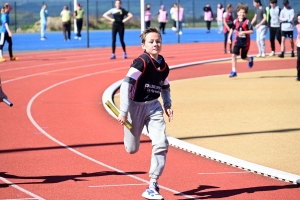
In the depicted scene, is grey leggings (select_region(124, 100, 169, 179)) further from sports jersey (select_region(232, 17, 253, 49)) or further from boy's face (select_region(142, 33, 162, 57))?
sports jersey (select_region(232, 17, 253, 49))

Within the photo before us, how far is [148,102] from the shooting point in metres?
7.26

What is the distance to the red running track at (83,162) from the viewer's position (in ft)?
24.3

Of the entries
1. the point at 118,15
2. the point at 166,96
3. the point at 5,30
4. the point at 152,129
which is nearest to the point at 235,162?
the point at 166,96

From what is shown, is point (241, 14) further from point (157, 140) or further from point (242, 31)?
point (157, 140)

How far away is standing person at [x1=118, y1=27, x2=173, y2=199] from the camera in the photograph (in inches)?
278

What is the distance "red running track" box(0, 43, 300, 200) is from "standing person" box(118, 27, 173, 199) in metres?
0.41

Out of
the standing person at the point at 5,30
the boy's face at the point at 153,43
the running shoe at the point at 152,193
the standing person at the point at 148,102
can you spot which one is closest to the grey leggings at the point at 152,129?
the standing person at the point at 148,102

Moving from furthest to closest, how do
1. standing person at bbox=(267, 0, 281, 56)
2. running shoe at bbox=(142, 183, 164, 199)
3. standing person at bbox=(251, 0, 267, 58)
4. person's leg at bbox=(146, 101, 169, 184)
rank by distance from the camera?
standing person at bbox=(267, 0, 281, 56) → standing person at bbox=(251, 0, 267, 58) → person's leg at bbox=(146, 101, 169, 184) → running shoe at bbox=(142, 183, 164, 199)

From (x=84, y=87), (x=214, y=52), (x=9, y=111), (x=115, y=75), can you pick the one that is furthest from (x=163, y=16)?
(x=9, y=111)

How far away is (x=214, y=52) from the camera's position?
29.6 metres

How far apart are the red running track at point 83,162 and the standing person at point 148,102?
41 cm

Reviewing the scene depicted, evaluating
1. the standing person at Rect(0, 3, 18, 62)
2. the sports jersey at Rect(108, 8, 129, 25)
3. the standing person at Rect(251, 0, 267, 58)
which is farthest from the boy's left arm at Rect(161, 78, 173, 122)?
the standing person at Rect(251, 0, 267, 58)

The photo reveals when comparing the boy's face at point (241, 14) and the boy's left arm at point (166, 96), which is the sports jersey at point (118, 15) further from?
the boy's left arm at point (166, 96)

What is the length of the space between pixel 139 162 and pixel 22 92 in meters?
8.24
